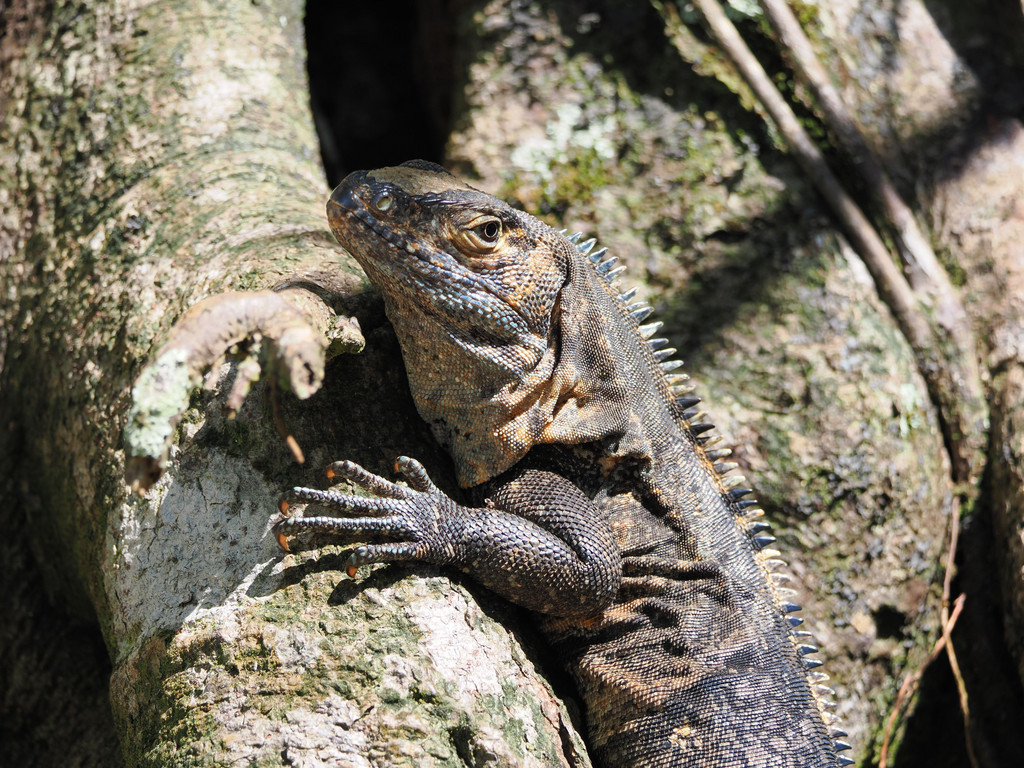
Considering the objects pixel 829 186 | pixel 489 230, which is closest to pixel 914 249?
pixel 829 186

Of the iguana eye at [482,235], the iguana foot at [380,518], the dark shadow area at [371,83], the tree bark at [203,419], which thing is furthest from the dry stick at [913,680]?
the dark shadow area at [371,83]

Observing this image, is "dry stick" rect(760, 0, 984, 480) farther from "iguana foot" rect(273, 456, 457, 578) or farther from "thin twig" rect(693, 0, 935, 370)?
"iguana foot" rect(273, 456, 457, 578)

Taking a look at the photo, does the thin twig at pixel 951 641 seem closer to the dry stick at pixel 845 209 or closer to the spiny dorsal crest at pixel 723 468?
the dry stick at pixel 845 209

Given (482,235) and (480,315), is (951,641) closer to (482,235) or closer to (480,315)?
(480,315)

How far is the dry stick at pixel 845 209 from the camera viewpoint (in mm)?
4711

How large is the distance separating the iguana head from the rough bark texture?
22cm

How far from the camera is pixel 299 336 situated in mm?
2385

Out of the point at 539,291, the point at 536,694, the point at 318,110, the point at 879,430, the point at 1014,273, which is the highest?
the point at 1014,273

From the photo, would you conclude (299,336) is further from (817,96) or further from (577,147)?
(817,96)

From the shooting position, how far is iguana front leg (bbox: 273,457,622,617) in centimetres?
272

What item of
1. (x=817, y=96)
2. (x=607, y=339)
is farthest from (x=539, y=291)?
(x=817, y=96)

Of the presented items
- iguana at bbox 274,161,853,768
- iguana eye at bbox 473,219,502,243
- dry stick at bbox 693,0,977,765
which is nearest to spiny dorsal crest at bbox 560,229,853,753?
iguana at bbox 274,161,853,768

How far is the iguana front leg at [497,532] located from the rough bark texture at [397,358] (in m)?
0.14

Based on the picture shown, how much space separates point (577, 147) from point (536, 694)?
3502 mm
